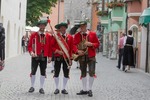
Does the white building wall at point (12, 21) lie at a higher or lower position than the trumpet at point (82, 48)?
higher

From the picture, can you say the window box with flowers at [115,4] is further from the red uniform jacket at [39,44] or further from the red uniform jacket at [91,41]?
the red uniform jacket at [39,44]

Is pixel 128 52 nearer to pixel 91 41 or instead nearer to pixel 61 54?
pixel 91 41

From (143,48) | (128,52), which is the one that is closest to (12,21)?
(143,48)

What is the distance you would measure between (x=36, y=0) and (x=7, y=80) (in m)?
37.7

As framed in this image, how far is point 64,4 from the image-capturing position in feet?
300

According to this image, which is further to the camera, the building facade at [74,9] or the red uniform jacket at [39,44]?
the building facade at [74,9]

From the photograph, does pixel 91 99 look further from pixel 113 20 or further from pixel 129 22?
pixel 113 20

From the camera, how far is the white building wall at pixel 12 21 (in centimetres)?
3292

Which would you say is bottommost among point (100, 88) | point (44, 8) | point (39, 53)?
point (100, 88)

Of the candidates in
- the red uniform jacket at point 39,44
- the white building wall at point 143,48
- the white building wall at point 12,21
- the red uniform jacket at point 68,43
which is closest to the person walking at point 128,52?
the white building wall at point 143,48

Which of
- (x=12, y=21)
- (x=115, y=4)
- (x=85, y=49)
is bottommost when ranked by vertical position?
(x=85, y=49)

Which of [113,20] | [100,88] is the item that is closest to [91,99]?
[100,88]

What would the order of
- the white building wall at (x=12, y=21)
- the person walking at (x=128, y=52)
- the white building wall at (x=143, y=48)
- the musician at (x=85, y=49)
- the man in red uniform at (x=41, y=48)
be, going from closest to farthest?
the musician at (x=85, y=49) → the man in red uniform at (x=41, y=48) → the person walking at (x=128, y=52) → the white building wall at (x=143, y=48) → the white building wall at (x=12, y=21)

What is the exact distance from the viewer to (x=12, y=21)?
126ft
